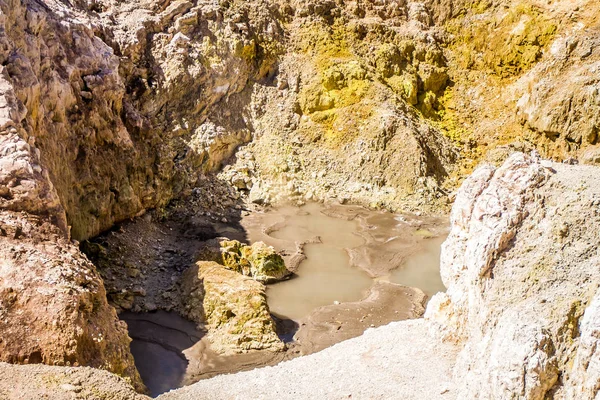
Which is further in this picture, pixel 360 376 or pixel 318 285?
pixel 318 285

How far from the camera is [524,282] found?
8195 mm

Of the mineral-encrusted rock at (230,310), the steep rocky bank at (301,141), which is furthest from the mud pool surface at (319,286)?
the steep rocky bank at (301,141)

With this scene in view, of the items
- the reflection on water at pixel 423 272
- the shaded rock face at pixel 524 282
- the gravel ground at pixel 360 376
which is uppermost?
the shaded rock face at pixel 524 282

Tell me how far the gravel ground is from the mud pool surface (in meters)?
2.78

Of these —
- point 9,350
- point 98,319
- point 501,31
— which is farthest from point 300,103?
point 9,350

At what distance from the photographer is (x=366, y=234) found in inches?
823

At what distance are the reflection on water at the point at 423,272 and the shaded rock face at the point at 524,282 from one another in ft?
23.1

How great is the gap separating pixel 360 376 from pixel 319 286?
25.8 ft

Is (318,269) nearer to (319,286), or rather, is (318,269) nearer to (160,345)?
(319,286)

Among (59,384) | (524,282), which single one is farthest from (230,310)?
(524,282)

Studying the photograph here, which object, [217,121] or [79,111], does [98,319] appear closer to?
[79,111]

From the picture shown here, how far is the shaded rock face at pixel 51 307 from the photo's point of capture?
9.55 meters

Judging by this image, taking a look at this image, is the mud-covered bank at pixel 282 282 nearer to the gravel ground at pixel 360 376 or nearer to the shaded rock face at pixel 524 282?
the gravel ground at pixel 360 376

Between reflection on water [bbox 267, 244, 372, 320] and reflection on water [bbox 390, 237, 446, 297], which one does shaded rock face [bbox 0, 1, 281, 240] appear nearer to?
reflection on water [bbox 267, 244, 372, 320]
